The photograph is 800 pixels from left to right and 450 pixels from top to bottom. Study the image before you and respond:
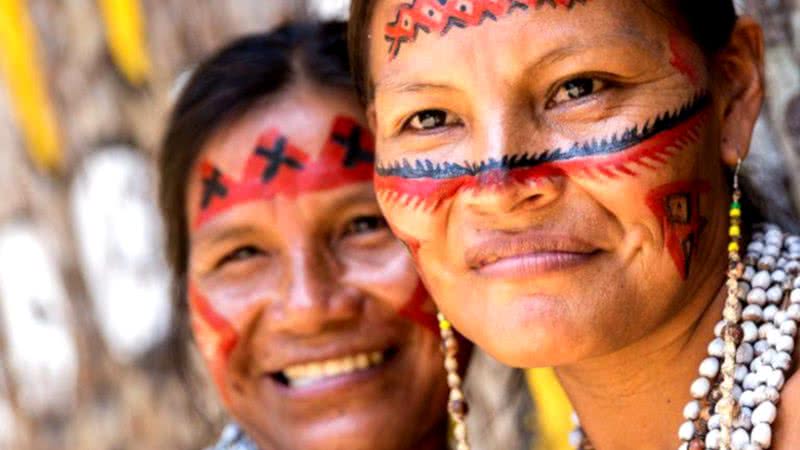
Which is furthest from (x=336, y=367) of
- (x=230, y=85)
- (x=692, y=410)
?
(x=692, y=410)

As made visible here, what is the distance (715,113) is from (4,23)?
10.9 ft

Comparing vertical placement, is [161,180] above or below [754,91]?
below

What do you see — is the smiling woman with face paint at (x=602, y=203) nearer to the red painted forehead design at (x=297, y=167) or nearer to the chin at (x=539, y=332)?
Result: the chin at (x=539, y=332)

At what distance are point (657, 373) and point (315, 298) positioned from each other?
2.58ft

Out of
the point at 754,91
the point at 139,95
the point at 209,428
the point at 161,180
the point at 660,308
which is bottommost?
the point at 209,428

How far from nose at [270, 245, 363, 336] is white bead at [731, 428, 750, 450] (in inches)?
37.0

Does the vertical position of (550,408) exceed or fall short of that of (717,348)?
it falls short

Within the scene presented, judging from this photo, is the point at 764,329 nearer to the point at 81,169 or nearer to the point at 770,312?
the point at 770,312

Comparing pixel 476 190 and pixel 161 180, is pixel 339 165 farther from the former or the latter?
pixel 476 190

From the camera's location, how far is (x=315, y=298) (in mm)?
2604

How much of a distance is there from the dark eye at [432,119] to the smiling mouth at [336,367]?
0.73 m

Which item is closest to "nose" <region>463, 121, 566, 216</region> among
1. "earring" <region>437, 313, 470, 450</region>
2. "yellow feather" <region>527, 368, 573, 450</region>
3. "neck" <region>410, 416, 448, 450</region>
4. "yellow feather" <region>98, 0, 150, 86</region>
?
"earring" <region>437, 313, 470, 450</region>

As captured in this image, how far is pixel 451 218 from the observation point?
206 cm

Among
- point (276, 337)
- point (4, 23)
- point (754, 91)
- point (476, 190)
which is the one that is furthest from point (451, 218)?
point (4, 23)
